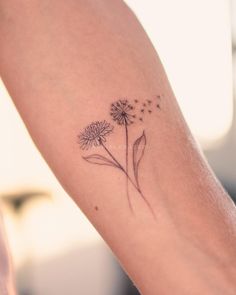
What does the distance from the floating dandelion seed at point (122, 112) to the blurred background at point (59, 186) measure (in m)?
0.96

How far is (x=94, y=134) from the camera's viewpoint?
50 cm

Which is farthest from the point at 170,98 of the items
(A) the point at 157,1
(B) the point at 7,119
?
(A) the point at 157,1

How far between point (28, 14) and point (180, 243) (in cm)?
30

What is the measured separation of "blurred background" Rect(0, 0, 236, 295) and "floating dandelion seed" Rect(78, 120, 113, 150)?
960mm

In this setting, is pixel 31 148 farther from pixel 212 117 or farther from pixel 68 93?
pixel 68 93

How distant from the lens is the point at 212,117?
5.49 feet

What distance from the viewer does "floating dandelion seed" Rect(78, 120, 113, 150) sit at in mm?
504

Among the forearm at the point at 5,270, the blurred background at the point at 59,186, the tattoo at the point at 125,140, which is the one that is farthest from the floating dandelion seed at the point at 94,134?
the blurred background at the point at 59,186

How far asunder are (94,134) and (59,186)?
3.42 ft

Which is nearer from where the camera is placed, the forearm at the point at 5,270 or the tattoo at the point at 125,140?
the tattoo at the point at 125,140

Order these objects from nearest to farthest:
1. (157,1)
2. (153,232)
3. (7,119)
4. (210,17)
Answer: (153,232), (7,119), (157,1), (210,17)

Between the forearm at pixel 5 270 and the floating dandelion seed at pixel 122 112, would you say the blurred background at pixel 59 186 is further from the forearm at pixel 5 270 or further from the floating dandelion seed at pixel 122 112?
the floating dandelion seed at pixel 122 112

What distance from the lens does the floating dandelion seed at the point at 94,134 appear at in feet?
1.65

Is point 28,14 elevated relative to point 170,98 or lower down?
elevated
